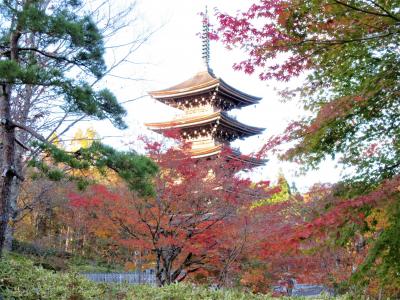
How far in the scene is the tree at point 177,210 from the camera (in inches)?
359

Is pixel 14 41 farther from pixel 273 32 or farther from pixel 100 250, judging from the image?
pixel 100 250

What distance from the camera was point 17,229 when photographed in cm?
1970

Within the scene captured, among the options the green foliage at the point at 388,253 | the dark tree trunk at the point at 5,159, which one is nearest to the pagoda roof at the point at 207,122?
the dark tree trunk at the point at 5,159

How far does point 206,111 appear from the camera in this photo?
63.9ft

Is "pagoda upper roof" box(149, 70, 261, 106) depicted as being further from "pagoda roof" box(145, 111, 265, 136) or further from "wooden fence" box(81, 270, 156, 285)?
"wooden fence" box(81, 270, 156, 285)

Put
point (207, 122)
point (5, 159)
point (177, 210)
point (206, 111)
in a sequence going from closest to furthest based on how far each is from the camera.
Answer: point (5, 159) < point (177, 210) < point (207, 122) < point (206, 111)

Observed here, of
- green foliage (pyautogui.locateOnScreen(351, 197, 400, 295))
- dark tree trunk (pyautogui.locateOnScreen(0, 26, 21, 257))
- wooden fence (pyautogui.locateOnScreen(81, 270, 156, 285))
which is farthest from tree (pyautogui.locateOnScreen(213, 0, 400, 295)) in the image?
wooden fence (pyautogui.locateOnScreen(81, 270, 156, 285))

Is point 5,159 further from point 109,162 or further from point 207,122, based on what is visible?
point 207,122

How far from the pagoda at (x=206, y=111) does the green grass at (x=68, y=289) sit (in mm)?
11044

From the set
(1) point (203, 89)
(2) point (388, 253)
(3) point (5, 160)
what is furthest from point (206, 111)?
(2) point (388, 253)

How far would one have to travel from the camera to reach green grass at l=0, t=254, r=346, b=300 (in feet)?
18.0

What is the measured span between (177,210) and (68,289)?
3729 millimetres

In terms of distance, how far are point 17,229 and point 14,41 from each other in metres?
15.9

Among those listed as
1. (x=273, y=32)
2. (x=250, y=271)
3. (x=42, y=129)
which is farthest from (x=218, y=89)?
(x=273, y=32)
